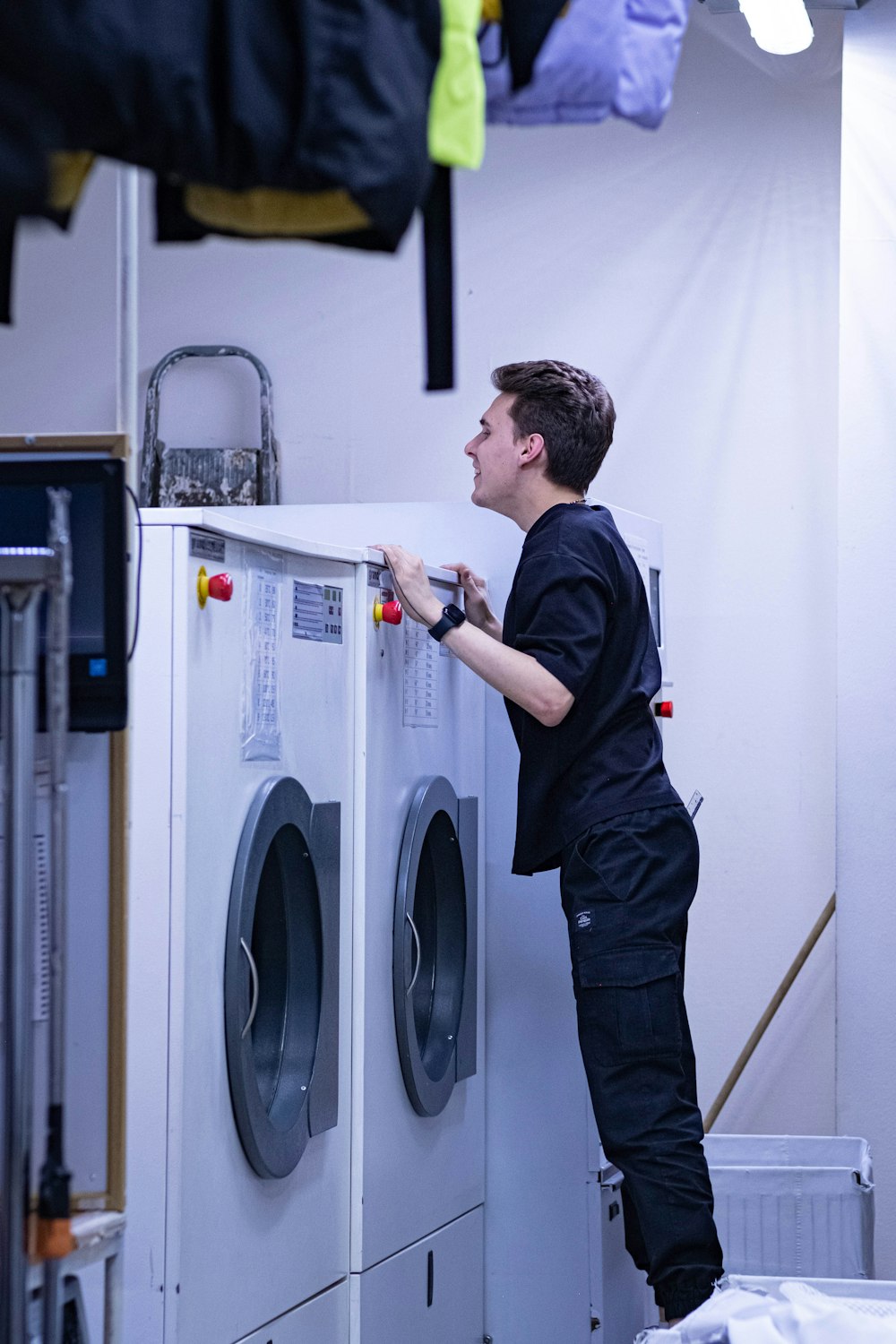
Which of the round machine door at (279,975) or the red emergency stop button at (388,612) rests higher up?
the red emergency stop button at (388,612)

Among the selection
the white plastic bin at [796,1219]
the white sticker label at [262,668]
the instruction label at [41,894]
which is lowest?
the white plastic bin at [796,1219]

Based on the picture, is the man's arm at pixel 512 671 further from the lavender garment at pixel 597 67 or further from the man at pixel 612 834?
the lavender garment at pixel 597 67

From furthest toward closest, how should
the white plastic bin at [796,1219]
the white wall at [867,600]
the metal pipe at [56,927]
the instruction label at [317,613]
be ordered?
the white wall at [867,600], the white plastic bin at [796,1219], the instruction label at [317,613], the metal pipe at [56,927]

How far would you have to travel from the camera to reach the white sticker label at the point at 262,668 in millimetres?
2188

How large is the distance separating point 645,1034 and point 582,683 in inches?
24.0

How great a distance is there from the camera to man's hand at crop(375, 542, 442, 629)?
2.62 meters

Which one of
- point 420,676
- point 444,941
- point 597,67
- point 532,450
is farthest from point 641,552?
point 597,67

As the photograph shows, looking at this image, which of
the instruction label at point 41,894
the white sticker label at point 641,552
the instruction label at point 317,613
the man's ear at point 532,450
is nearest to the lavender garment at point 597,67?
the instruction label at point 41,894

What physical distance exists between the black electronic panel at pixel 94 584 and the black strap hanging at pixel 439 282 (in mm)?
421

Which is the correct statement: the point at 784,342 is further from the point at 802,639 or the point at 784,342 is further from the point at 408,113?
the point at 408,113

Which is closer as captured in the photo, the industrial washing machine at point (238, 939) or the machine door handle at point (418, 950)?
the industrial washing machine at point (238, 939)

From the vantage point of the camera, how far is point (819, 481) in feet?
13.0

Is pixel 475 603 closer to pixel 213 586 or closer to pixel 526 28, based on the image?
pixel 213 586

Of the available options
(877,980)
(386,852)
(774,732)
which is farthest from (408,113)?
(774,732)
